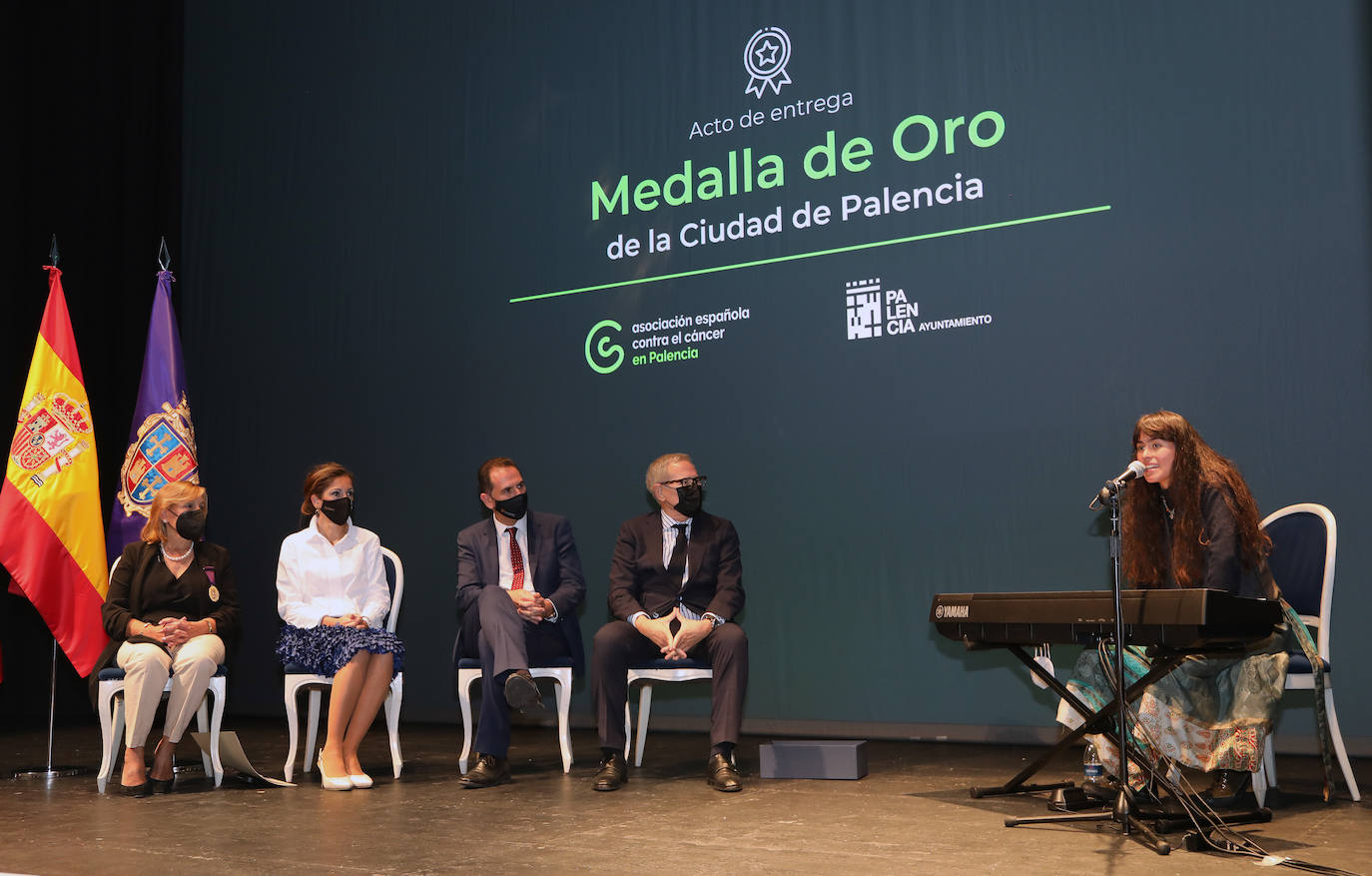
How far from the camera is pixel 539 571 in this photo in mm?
4305

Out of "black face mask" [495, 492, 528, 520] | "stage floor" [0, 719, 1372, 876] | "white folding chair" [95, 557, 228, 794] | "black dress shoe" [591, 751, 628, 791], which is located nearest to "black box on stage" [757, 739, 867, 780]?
"stage floor" [0, 719, 1372, 876]

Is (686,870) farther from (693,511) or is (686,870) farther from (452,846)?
(693,511)

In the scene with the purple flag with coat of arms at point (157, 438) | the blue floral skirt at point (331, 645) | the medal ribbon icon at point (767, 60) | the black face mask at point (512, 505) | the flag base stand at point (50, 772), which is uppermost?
the medal ribbon icon at point (767, 60)

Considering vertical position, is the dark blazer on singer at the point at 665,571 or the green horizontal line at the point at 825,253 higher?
the green horizontal line at the point at 825,253

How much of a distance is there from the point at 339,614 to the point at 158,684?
58 cm

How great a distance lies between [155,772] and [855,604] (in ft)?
8.58

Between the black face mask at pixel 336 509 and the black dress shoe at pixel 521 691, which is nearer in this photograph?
the black dress shoe at pixel 521 691

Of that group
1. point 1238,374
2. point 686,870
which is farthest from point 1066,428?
point 686,870

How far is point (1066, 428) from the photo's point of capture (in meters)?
4.61

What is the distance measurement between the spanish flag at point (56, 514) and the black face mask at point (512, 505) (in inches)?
70.2

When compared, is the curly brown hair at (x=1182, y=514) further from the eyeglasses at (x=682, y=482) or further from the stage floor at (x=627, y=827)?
the eyeglasses at (x=682, y=482)

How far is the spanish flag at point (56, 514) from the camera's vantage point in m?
4.73

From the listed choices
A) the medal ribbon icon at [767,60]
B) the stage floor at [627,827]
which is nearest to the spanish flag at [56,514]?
the stage floor at [627,827]

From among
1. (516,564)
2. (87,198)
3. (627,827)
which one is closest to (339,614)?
(516,564)
